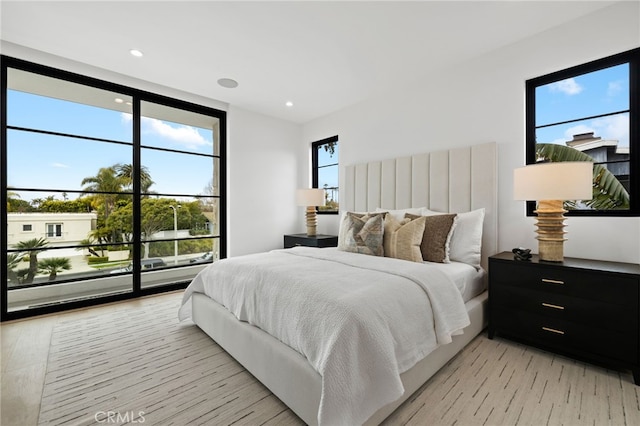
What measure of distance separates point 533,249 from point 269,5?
3.12 m

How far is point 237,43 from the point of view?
2.65 metres

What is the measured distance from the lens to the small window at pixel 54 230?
3006 mm

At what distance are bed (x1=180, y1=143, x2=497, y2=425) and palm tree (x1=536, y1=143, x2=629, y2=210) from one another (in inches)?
21.5

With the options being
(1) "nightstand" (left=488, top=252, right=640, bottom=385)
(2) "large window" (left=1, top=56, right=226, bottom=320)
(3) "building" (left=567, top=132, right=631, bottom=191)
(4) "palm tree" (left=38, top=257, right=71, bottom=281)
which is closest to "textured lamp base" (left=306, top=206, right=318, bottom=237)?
(2) "large window" (left=1, top=56, right=226, bottom=320)

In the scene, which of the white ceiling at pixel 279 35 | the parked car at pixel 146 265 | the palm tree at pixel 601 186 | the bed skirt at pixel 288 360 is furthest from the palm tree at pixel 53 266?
the palm tree at pixel 601 186

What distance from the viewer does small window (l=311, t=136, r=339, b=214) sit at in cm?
462

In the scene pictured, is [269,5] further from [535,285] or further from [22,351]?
[22,351]

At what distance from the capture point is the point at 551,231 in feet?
6.96

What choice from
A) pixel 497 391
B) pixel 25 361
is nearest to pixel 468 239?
pixel 497 391

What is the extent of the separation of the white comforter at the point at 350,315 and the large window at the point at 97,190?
2.03 metres

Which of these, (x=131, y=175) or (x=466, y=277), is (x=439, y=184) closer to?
(x=466, y=277)

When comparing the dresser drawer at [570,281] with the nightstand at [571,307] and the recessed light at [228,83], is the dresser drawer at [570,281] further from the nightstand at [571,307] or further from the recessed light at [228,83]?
the recessed light at [228,83]

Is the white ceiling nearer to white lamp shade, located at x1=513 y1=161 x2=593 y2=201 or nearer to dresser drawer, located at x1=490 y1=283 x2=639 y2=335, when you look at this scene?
white lamp shade, located at x1=513 y1=161 x2=593 y2=201

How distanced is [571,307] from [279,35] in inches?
126
